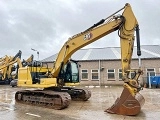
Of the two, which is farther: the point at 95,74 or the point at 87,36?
the point at 95,74

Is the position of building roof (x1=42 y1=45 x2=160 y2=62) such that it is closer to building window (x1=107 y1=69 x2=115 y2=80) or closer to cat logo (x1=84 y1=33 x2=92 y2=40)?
building window (x1=107 y1=69 x2=115 y2=80)

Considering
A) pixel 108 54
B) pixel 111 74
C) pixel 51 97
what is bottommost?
pixel 51 97

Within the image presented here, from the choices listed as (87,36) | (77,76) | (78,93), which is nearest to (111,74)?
(78,93)

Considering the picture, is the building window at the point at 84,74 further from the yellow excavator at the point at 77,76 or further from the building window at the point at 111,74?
the yellow excavator at the point at 77,76

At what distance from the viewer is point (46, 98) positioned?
10.6 meters

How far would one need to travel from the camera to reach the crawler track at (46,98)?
9773 millimetres

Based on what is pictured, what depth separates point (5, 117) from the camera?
26.9ft

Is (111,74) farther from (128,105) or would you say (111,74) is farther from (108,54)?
(128,105)

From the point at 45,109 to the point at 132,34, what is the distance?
5.01 metres

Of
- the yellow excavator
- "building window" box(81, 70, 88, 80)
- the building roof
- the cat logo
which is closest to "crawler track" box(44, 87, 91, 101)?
the yellow excavator

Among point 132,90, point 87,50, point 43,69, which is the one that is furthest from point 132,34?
point 87,50

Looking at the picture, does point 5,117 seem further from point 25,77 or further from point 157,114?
point 157,114

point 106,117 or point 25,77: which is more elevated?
point 25,77

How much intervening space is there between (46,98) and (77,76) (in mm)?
2272
